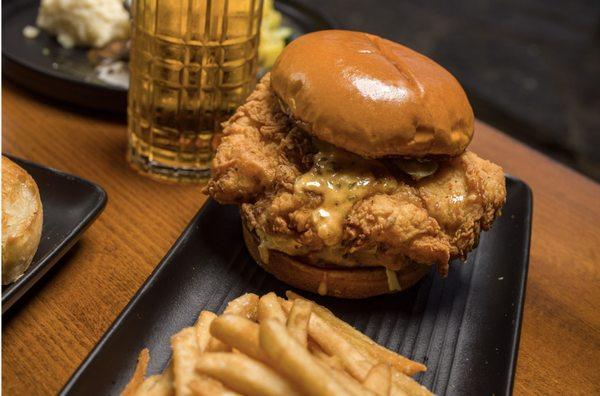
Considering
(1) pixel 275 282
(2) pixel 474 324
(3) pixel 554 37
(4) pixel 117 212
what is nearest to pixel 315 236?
(1) pixel 275 282

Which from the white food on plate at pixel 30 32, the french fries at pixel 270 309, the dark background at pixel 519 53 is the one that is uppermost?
the french fries at pixel 270 309

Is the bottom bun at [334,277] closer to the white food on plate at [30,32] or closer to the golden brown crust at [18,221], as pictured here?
the golden brown crust at [18,221]

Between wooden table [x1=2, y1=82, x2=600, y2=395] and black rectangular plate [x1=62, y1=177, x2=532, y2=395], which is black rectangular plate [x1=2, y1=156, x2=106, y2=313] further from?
black rectangular plate [x1=62, y1=177, x2=532, y2=395]

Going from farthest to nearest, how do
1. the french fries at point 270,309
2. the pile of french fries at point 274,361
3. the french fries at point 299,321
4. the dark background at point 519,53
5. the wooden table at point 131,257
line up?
the dark background at point 519,53
the wooden table at point 131,257
the french fries at point 270,309
the french fries at point 299,321
the pile of french fries at point 274,361

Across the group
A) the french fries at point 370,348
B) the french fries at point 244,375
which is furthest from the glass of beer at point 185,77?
the french fries at point 244,375

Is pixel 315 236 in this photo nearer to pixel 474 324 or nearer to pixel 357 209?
pixel 357 209

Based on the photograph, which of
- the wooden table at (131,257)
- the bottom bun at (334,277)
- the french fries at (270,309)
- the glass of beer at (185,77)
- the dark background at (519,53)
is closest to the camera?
the french fries at (270,309)
